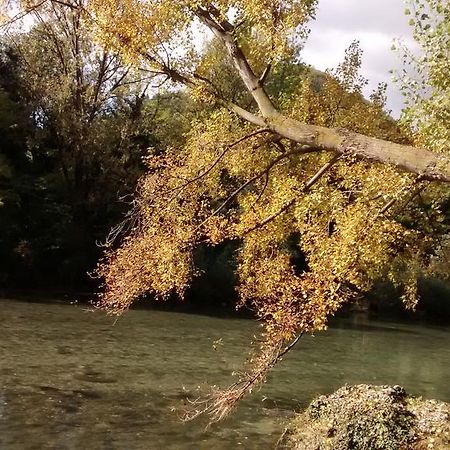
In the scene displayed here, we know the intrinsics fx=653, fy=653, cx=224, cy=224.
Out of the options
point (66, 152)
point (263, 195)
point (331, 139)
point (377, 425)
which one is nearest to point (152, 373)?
point (263, 195)

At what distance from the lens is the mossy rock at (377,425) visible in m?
11.2

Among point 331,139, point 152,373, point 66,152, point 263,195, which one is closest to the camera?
point 331,139

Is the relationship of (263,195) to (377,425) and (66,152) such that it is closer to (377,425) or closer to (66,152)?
(377,425)

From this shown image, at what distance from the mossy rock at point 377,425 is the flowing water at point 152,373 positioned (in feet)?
3.78

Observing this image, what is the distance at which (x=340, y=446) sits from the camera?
11352mm

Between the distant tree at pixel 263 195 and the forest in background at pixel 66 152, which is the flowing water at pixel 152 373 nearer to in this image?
the distant tree at pixel 263 195

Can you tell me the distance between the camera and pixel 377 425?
11.5 meters

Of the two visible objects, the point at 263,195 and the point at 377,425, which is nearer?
the point at 377,425

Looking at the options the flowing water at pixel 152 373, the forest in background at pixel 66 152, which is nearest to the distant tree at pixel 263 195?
the flowing water at pixel 152 373

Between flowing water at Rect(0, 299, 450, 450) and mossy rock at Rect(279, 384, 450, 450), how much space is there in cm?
115

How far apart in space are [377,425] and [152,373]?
28.7ft

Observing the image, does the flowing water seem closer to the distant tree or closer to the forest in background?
the distant tree

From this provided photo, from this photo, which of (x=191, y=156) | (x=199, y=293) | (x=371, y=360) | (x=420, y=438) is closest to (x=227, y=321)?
(x=199, y=293)

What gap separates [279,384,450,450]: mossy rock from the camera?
1120cm
